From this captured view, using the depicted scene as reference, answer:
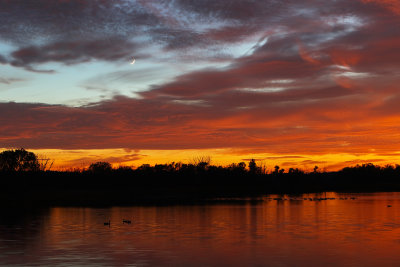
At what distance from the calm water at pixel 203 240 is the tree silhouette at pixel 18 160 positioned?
3930 inches

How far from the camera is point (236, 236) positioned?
115ft

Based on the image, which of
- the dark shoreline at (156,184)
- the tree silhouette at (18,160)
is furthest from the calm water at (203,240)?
the tree silhouette at (18,160)

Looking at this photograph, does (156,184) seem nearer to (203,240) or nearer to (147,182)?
(147,182)

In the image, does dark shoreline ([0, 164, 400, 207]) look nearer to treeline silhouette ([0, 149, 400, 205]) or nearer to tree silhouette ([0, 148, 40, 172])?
treeline silhouette ([0, 149, 400, 205])

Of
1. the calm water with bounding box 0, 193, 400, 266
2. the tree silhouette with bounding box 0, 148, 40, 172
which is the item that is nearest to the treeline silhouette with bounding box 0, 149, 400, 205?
the tree silhouette with bounding box 0, 148, 40, 172

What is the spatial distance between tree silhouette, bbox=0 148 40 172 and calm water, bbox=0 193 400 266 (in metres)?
99.8

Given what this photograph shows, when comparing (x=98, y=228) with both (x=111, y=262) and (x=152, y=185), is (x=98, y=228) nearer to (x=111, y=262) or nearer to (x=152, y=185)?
(x=111, y=262)

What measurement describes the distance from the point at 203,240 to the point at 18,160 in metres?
126

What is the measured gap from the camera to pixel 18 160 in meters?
149

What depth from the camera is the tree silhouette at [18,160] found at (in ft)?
479

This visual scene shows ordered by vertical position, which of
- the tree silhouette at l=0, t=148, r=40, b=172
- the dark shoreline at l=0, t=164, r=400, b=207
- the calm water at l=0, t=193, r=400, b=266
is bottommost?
the calm water at l=0, t=193, r=400, b=266

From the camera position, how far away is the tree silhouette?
479 feet

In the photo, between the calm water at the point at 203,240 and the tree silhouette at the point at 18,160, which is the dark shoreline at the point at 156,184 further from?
the calm water at the point at 203,240

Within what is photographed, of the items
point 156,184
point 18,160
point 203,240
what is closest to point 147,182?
point 156,184
